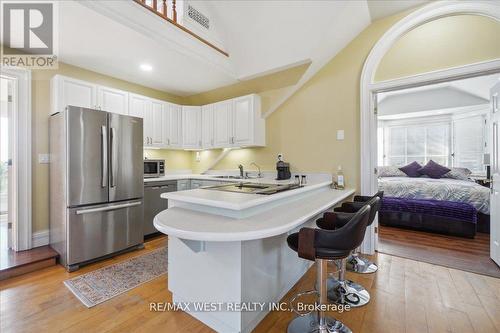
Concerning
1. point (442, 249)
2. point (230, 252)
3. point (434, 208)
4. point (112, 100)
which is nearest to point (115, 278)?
point (230, 252)

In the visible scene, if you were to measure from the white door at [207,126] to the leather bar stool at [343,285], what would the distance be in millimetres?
2867

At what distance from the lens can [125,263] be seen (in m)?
2.68

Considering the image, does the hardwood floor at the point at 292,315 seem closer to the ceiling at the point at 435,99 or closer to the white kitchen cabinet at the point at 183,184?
the white kitchen cabinet at the point at 183,184

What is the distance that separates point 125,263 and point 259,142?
2511 millimetres

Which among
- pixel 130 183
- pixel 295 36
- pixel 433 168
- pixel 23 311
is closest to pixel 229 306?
pixel 23 311

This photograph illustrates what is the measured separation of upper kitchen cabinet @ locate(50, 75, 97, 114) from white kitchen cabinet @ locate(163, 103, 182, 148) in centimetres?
119

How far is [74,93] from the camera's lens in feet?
9.86

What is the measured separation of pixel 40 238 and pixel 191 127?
2.78 meters

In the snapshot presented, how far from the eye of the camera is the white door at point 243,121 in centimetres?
372

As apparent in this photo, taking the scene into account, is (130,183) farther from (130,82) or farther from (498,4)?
(498,4)

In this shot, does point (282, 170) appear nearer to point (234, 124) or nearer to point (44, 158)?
point (234, 124)

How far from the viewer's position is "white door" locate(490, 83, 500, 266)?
98.2 inches

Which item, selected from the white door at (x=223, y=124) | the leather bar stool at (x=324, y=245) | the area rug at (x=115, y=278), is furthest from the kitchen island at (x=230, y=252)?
the white door at (x=223, y=124)

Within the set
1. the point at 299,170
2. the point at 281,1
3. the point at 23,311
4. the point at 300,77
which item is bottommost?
Result: the point at 23,311
